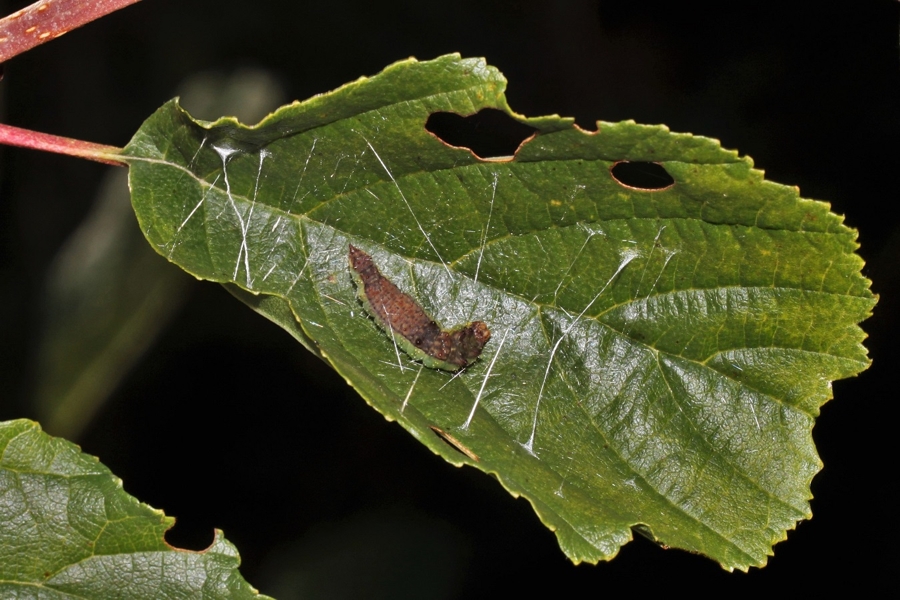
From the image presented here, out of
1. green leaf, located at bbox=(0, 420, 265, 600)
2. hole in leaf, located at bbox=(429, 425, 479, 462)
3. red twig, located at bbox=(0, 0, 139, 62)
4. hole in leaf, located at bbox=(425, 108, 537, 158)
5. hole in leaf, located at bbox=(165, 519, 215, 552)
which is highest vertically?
hole in leaf, located at bbox=(425, 108, 537, 158)

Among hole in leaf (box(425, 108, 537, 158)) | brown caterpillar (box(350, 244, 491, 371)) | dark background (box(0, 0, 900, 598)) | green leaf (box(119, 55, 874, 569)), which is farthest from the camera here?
dark background (box(0, 0, 900, 598))

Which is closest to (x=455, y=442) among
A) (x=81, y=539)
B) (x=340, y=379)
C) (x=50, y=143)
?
(x=81, y=539)

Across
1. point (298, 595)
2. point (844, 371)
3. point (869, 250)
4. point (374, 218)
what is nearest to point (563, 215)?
point (374, 218)

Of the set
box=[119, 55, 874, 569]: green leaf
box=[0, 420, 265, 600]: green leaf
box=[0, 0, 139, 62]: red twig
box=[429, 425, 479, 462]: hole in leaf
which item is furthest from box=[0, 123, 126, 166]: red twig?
box=[429, 425, 479, 462]: hole in leaf

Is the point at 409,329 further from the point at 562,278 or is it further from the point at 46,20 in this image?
the point at 46,20

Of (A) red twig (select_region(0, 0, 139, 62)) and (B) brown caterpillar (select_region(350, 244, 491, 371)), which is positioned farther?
(B) brown caterpillar (select_region(350, 244, 491, 371))

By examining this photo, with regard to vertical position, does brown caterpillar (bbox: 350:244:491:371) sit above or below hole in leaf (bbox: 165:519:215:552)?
above

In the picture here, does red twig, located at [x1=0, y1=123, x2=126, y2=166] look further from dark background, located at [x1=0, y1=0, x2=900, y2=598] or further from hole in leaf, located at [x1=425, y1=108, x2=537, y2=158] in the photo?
dark background, located at [x1=0, y1=0, x2=900, y2=598]
